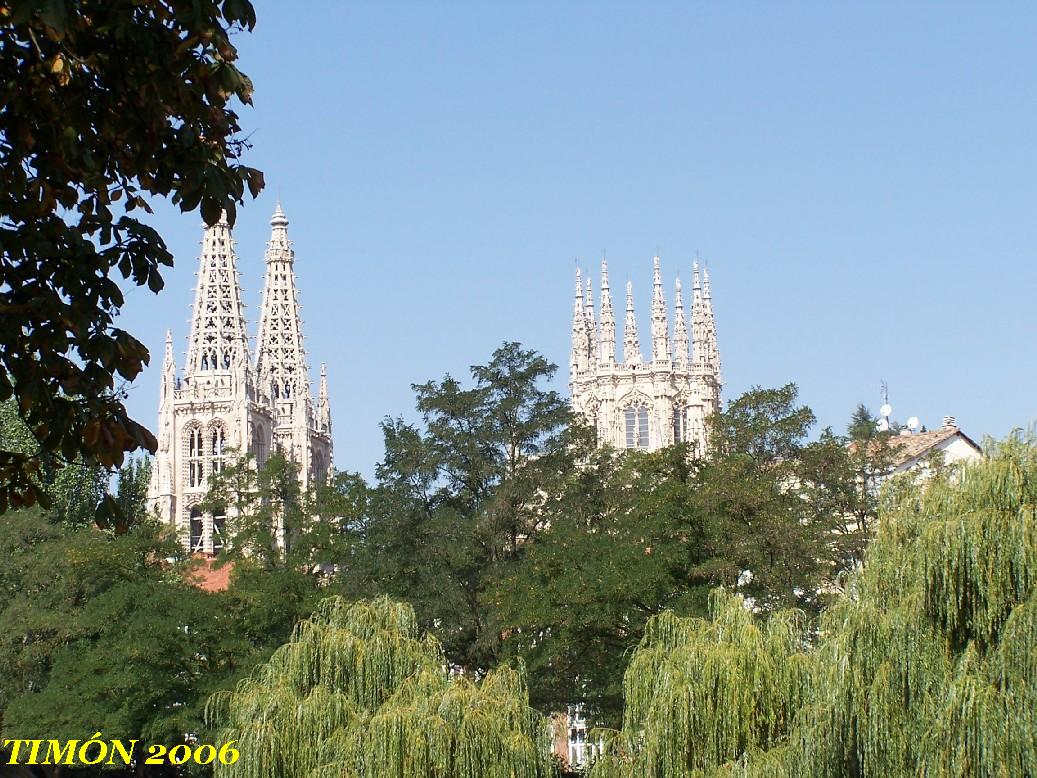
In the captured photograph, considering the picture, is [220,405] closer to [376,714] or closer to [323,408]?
[323,408]

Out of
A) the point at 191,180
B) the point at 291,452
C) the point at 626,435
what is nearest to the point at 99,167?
the point at 191,180

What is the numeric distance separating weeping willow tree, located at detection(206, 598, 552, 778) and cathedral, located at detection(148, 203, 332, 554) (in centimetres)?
9290

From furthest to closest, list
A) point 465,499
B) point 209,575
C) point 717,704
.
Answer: point 209,575 < point 465,499 < point 717,704

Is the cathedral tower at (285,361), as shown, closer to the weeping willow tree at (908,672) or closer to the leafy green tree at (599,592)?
the leafy green tree at (599,592)

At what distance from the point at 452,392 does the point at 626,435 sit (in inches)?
2637

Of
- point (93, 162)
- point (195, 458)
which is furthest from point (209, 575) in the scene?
point (93, 162)

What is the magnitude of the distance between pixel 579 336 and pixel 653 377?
7.54 m

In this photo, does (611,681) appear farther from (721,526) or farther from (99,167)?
(99,167)

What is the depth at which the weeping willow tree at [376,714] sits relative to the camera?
2812 centimetres

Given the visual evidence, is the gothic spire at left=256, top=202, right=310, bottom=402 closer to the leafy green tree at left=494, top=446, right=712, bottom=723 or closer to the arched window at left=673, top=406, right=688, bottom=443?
the arched window at left=673, top=406, right=688, bottom=443

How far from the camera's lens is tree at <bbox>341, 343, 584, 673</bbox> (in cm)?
4878

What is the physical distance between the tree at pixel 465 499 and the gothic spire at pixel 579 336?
222ft

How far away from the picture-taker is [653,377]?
4717 inches

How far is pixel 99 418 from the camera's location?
1202 centimetres
